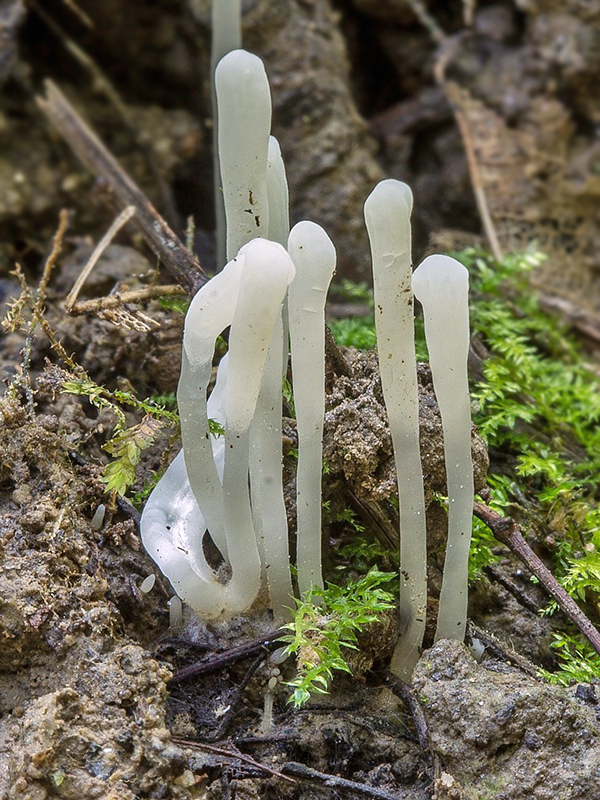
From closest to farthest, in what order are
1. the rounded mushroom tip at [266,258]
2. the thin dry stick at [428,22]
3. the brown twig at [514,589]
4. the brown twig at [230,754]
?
the rounded mushroom tip at [266,258]
the brown twig at [230,754]
the brown twig at [514,589]
the thin dry stick at [428,22]

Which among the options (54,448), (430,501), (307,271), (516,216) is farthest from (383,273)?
(516,216)

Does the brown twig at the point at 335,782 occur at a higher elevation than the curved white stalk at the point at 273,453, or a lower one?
lower

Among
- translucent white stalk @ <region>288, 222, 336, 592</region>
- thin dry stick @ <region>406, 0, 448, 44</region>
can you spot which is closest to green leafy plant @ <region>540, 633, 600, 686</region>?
translucent white stalk @ <region>288, 222, 336, 592</region>

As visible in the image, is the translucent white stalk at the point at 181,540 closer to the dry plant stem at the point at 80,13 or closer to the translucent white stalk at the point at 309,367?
the translucent white stalk at the point at 309,367

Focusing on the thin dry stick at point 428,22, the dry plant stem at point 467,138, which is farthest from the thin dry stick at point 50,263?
the thin dry stick at point 428,22

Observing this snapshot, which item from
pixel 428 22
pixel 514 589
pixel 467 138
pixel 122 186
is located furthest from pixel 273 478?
pixel 428 22

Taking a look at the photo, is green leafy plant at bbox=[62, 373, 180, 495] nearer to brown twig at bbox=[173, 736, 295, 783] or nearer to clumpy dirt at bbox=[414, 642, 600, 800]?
brown twig at bbox=[173, 736, 295, 783]
